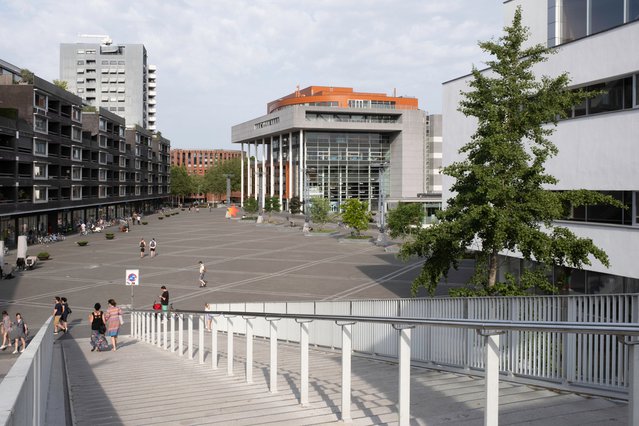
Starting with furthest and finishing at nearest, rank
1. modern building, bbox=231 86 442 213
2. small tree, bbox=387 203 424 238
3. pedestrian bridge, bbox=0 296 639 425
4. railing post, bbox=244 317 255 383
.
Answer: modern building, bbox=231 86 442 213 → small tree, bbox=387 203 424 238 → railing post, bbox=244 317 255 383 → pedestrian bridge, bbox=0 296 639 425

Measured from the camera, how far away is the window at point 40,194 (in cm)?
5417

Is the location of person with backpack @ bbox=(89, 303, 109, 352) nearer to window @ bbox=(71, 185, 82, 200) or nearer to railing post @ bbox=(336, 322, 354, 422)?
railing post @ bbox=(336, 322, 354, 422)

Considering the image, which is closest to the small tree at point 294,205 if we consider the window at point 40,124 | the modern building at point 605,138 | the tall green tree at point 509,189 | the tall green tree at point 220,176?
Answer: the window at point 40,124

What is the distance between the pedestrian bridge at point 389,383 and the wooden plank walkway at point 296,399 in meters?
0.02

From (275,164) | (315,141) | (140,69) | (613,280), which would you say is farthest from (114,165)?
(613,280)

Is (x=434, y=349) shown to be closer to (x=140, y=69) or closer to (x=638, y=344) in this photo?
(x=638, y=344)

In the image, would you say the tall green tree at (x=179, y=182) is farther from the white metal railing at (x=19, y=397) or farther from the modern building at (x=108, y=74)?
the white metal railing at (x=19, y=397)

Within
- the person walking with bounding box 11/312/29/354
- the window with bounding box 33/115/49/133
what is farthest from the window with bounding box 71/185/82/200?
the person walking with bounding box 11/312/29/354

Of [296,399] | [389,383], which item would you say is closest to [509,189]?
[389,383]

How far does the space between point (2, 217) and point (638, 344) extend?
53364mm

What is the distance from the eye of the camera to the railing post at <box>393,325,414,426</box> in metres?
5.08

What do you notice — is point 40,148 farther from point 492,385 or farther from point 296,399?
point 492,385

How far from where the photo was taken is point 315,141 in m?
112

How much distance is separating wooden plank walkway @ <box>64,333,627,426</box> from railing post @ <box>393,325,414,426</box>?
2.17ft
